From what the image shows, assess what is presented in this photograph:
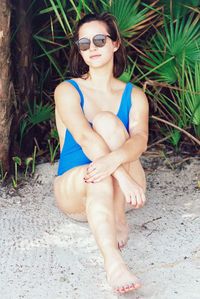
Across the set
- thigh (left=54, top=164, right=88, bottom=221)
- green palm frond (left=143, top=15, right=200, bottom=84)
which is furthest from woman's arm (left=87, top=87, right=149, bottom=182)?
green palm frond (left=143, top=15, right=200, bottom=84)

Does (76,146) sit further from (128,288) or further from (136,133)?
(128,288)

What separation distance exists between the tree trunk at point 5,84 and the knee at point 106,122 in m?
0.74

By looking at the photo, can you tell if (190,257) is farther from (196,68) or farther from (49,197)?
(196,68)

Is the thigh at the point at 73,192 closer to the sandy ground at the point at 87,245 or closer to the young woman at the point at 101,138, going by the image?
the young woman at the point at 101,138

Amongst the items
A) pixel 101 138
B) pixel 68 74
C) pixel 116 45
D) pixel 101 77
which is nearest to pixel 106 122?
pixel 101 138

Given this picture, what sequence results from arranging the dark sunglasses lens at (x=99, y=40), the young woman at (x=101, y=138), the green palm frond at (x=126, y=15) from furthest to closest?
1. the green palm frond at (x=126, y=15)
2. the dark sunglasses lens at (x=99, y=40)
3. the young woman at (x=101, y=138)

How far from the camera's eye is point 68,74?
13.8 feet

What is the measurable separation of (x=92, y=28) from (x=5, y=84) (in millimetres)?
704

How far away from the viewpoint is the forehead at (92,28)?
3152 mm

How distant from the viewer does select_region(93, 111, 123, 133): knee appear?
121 inches

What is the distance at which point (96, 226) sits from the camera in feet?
9.31

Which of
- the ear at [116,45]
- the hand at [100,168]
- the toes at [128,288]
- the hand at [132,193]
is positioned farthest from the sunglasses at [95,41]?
the toes at [128,288]

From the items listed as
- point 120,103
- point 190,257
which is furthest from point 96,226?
point 120,103

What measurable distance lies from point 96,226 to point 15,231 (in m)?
0.60
